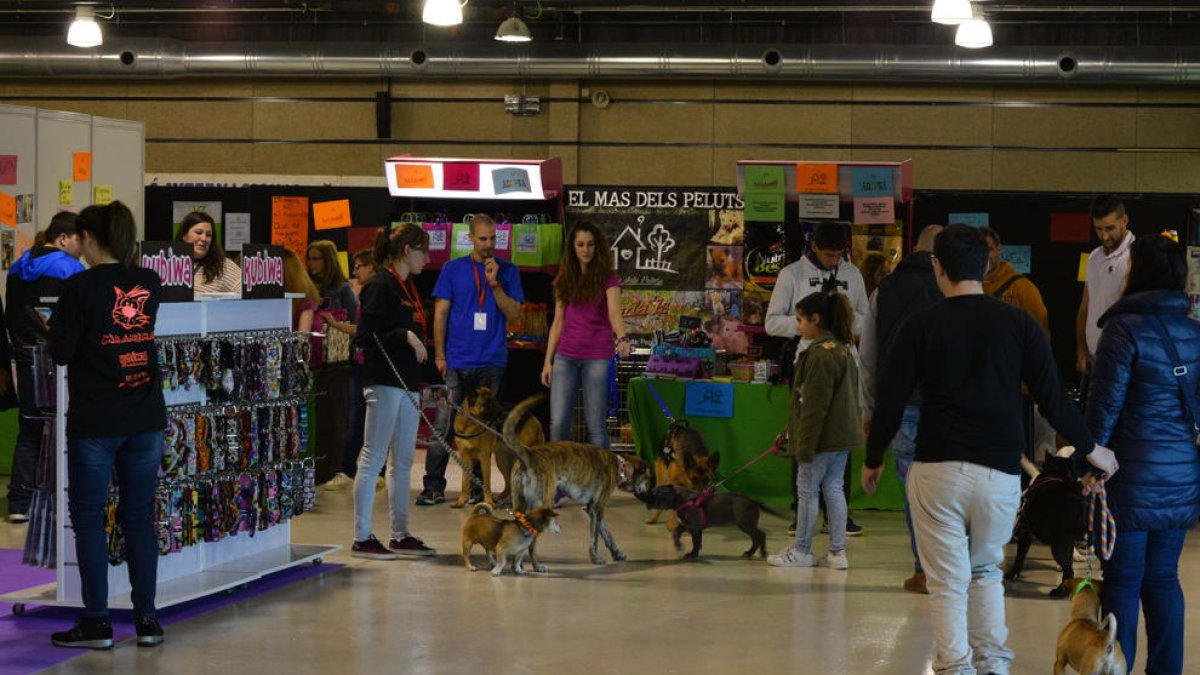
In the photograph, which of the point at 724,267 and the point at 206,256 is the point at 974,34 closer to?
the point at 724,267

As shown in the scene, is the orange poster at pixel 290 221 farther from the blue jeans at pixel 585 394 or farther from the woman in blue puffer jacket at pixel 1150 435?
the woman in blue puffer jacket at pixel 1150 435

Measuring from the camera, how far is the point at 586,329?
838 centimetres

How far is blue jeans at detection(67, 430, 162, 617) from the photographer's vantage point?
5061mm

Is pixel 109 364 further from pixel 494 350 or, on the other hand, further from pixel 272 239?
pixel 272 239

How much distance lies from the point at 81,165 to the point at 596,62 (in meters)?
3.91

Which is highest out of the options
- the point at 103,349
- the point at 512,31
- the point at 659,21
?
the point at 659,21

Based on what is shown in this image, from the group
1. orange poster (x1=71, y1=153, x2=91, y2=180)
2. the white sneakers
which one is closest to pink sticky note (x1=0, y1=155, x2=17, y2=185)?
orange poster (x1=71, y1=153, x2=91, y2=180)

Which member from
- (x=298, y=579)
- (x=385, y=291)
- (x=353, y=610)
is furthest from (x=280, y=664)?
(x=385, y=291)

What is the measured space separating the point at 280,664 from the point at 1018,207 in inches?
300

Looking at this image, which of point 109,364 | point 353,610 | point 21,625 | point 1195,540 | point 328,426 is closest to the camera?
point 109,364

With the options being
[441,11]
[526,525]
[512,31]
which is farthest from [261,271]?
[512,31]

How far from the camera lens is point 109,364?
16.5 ft

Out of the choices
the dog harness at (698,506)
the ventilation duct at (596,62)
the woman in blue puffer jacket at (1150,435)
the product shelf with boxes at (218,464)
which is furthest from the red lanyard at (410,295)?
the ventilation duct at (596,62)

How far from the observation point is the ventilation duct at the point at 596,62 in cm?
1140
